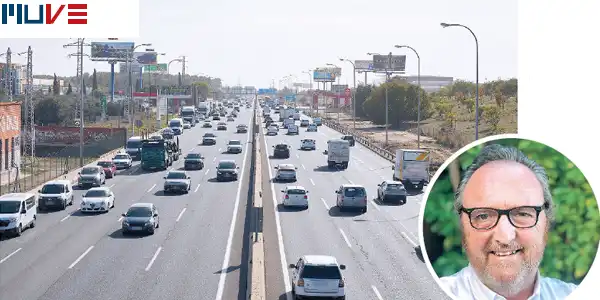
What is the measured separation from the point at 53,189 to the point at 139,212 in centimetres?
1034

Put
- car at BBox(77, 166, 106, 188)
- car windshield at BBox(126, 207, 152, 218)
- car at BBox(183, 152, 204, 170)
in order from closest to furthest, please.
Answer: car windshield at BBox(126, 207, 152, 218), car at BBox(77, 166, 106, 188), car at BBox(183, 152, 204, 170)

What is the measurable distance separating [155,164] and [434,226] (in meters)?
62.6

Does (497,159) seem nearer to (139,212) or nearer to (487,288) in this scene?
(487,288)

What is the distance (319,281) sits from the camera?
23797mm

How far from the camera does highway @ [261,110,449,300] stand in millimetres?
26703

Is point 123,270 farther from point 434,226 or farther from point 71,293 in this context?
point 434,226

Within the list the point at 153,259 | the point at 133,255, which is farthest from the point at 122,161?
the point at 153,259

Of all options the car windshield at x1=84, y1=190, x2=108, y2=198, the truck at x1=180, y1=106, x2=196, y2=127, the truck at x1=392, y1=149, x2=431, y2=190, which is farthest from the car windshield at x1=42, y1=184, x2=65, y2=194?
the truck at x1=180, y1=106, x2=196, y2=127

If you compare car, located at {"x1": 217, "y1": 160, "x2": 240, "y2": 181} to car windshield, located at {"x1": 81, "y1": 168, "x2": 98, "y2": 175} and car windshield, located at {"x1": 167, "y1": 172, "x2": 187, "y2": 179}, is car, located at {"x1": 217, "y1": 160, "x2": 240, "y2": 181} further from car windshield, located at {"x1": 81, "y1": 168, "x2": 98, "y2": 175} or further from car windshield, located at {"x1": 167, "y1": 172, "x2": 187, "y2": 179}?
car windshield, located at {"x1": 81, "y1": 168, "x2": 98, "y2": 175}

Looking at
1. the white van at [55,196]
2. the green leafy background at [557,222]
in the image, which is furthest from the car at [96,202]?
the green leafy background at [557,222]

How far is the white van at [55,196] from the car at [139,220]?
867cm

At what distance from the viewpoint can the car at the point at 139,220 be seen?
121 ft

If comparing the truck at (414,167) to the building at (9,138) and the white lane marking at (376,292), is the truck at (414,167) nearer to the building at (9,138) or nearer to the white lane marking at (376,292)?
the building at (9,138)

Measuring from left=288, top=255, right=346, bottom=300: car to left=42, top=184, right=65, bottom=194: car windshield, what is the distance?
80.7 feet
